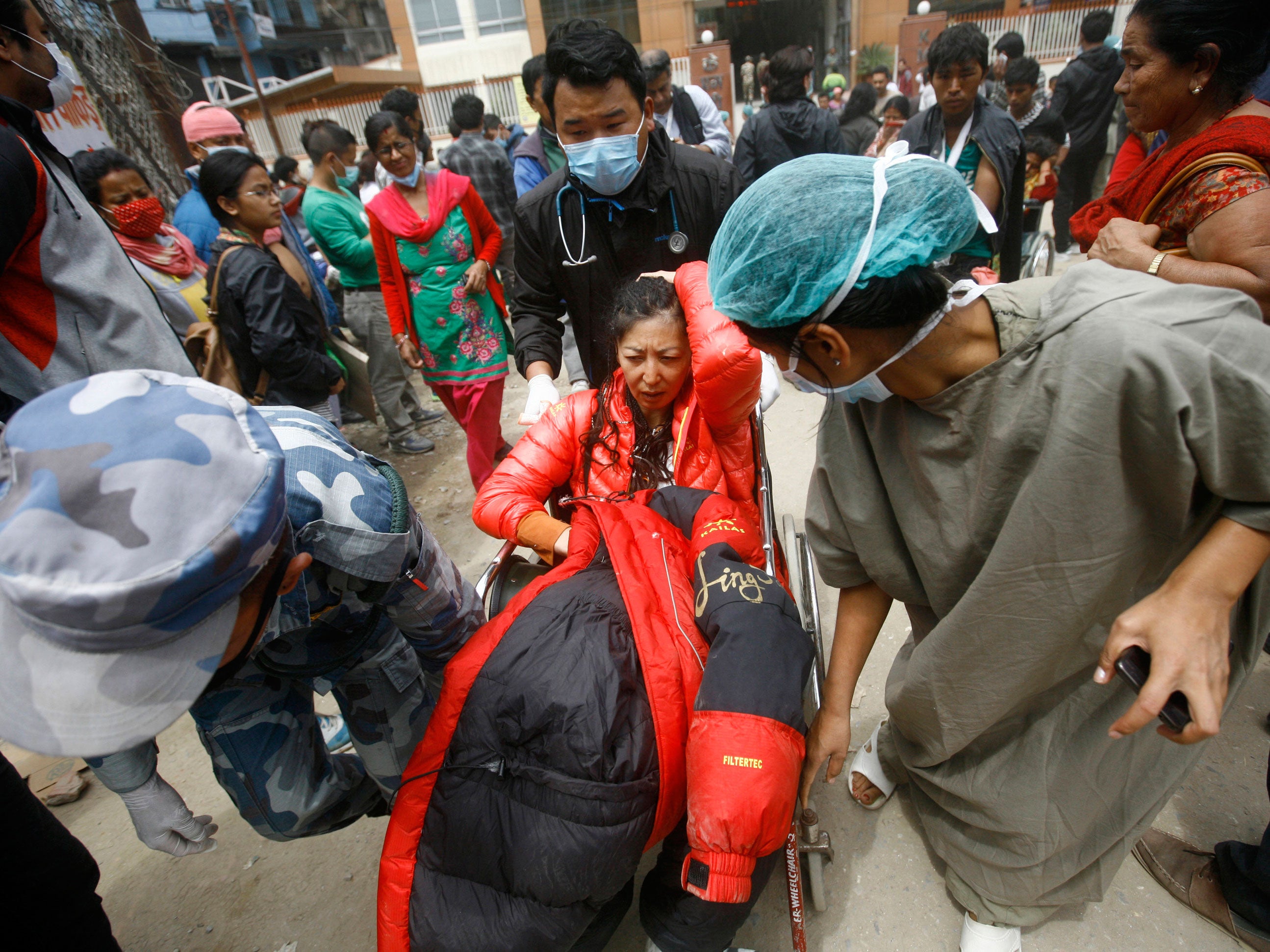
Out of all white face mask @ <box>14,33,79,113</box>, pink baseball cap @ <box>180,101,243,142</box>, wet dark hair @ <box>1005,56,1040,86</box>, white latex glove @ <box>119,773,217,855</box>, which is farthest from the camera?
wet dark hair @ <box>1005,56,1040,86</box>

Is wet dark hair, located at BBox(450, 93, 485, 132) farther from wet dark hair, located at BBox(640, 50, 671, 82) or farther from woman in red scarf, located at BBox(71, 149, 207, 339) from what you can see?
woman in red scarf, located at BBox(71, 149, 207, 339)

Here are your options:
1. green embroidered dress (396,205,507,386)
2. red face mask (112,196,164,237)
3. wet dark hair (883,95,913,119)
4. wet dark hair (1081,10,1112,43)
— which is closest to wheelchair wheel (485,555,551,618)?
green embroidered dress (396,205,507,386)

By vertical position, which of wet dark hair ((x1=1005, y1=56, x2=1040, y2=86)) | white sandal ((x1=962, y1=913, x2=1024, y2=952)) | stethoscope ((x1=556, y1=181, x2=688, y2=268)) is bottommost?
white sandal ((x1=962, y1=913, x2=1024, y2=952))

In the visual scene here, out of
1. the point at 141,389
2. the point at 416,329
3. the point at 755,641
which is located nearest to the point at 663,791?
the point at 755,641

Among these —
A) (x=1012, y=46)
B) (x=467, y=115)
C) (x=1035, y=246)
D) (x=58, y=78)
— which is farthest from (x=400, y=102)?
(x=1012, y=46)

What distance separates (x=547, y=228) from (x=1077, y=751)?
88.4 inches

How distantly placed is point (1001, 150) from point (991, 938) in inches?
116

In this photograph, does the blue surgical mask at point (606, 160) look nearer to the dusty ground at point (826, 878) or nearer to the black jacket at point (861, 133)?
the dusty ground at point (826, 878)

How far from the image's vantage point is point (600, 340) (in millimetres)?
2553

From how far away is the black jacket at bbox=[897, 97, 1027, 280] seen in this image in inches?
109

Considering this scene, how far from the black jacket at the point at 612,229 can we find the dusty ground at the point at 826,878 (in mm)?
1732

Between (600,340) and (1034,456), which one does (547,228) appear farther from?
(1034,456)

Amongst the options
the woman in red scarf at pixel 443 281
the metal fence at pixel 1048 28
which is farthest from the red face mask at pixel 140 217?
A: the metal fence at pixel 1048 28

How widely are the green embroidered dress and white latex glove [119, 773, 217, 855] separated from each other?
2.37 metres
